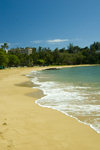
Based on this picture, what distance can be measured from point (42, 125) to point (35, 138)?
3.55 feet

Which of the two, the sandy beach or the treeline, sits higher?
the treeline

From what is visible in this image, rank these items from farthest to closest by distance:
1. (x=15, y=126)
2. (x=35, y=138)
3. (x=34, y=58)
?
(x=34, y=58), (x=15, y=126), (x=35, y=138)

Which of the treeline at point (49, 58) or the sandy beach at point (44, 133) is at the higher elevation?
the treeline at point (49, 58)

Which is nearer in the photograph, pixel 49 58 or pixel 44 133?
pixel 44 133

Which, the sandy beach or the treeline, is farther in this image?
the treeline

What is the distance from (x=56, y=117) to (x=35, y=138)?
7.04 ft

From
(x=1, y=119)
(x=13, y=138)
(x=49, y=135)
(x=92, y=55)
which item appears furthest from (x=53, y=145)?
(x=92, y=55)

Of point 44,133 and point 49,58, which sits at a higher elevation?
point 49,58

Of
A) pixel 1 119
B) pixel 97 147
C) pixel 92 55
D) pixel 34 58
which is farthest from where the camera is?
pixel 92 55

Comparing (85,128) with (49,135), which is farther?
(85,128)

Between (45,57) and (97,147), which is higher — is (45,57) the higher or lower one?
the higher one

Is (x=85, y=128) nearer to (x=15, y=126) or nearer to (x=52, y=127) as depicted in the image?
(x=52, y=127)

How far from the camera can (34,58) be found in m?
99.9

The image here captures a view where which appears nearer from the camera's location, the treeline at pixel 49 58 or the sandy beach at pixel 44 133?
A: the sandy beach at pixel 44 133
